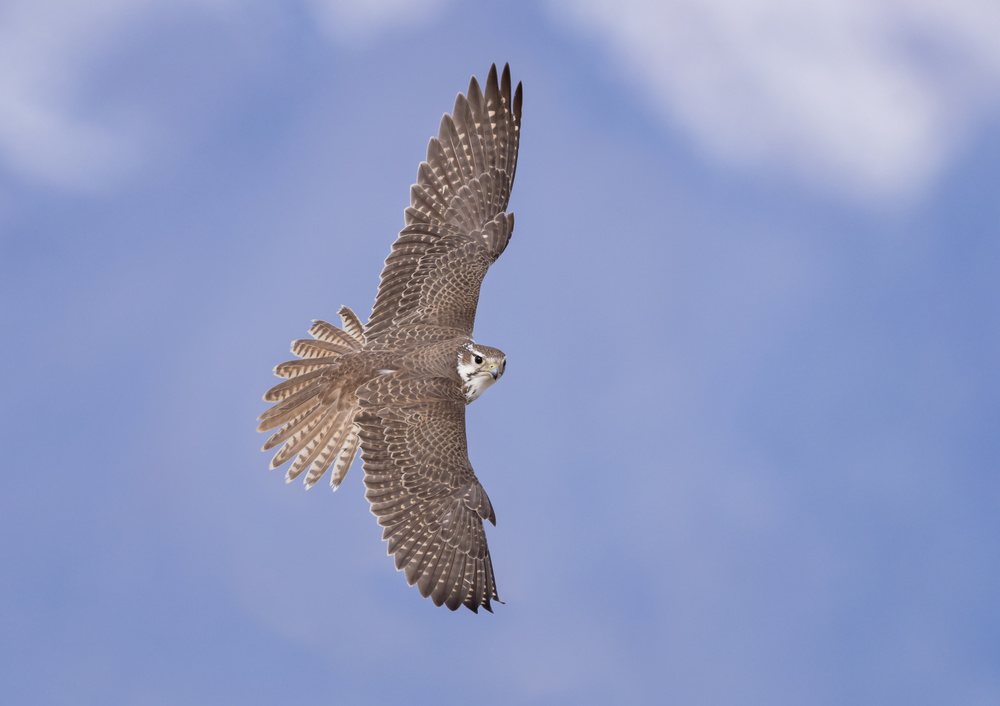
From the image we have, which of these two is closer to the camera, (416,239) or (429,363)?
(429,363)

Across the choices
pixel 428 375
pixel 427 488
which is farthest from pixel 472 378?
pixel 427 488

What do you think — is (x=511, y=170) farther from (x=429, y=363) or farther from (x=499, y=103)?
(x=429, y=363)

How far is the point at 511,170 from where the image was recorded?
10.8m

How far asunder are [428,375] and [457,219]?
191 centimetres

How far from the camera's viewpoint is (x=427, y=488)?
9219 millimetres

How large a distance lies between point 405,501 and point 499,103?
13.6 ft

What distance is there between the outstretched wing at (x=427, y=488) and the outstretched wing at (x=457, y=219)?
3.32 feet

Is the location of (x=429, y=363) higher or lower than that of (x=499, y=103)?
lower

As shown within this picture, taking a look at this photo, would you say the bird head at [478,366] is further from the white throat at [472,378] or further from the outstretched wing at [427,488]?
the outstretched wing at [427,488]

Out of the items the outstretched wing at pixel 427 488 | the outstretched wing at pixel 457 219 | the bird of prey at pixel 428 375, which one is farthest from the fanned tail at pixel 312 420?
the outstretched wing at pixel 457 219

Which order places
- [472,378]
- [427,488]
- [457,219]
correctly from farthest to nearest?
1. [457,219]
2. [472,378]
3. [427,488]

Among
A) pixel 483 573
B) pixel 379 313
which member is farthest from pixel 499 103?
pixel 483 573

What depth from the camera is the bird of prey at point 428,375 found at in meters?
9.12

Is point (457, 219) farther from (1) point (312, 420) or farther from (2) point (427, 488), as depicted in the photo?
(2) point (427, 488)
